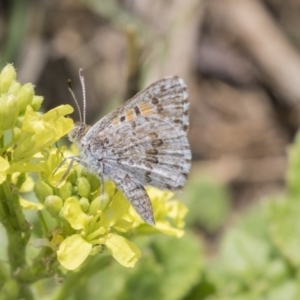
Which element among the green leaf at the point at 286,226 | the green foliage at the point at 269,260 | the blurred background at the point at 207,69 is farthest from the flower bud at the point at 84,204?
the blurred background at the point at 207,69

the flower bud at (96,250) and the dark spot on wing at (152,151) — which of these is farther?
the dark spot on wing at (152,151)

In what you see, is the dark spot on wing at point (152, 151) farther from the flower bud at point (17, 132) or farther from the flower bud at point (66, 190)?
the flower bud at point (17, 132)

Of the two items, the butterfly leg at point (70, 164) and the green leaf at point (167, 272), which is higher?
the butterfly leg at point (70, 164)

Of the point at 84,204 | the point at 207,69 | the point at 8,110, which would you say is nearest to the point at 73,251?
the point at 84,204

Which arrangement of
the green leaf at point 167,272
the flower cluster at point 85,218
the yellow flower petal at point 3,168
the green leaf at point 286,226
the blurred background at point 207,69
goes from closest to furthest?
the yellow flower petal at point 3,168
the flower cluster at point 85,218
the green leaf at point 167,272
the green leaf at point 286,226
the blurred background at point 207,69

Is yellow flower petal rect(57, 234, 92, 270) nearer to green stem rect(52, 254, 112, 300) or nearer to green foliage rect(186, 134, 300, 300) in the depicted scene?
green stem rect(52, 254, 112, 300)

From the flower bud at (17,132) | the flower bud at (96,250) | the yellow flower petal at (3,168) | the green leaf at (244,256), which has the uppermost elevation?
the flower bud at (17,132)
